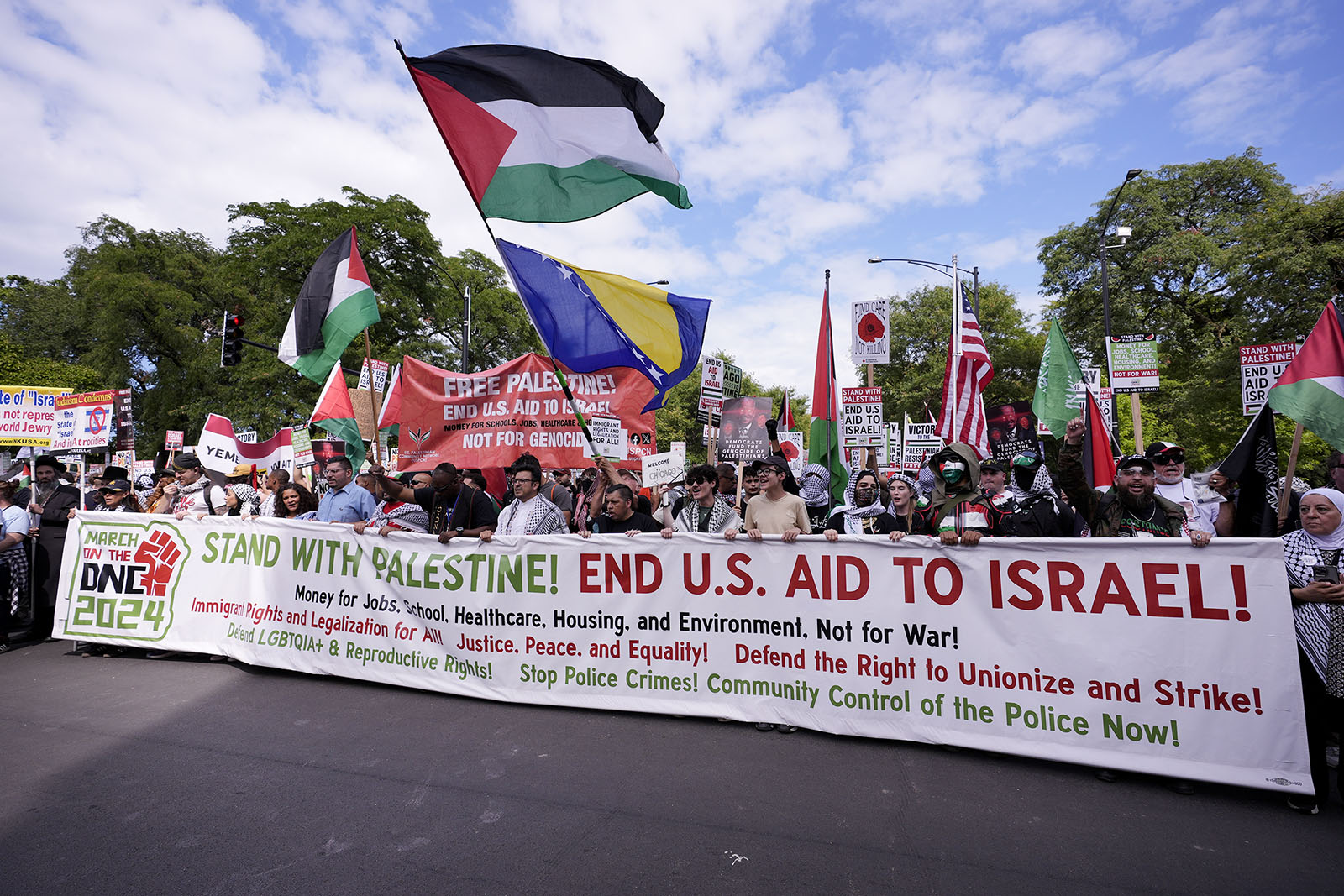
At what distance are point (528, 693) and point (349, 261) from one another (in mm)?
4783

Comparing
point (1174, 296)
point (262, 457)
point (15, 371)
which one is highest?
point (1174, 296)

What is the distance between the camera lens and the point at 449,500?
6301mm

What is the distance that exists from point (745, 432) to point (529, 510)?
498cm

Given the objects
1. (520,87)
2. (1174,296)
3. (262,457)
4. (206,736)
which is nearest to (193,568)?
(206,736)

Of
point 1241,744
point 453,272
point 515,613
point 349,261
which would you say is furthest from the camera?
point 453,272

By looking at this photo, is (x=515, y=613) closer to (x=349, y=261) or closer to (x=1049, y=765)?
(x=1049, y=765)

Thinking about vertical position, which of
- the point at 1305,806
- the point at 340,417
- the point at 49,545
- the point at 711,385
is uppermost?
the point at 711,385

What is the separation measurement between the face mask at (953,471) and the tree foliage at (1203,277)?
15.6 m

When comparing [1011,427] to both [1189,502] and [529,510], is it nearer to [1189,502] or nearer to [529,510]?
[1189,502]

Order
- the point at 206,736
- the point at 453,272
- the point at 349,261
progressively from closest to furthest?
the point at 206,736 → the point at 349,261 → the point at 453,272

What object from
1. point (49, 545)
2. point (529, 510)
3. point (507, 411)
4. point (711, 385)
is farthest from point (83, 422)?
point (711, 385)

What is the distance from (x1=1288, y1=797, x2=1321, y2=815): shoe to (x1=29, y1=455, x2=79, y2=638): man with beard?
9737mm

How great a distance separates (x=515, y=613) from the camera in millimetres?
5164

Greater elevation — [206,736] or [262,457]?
[262,457]
